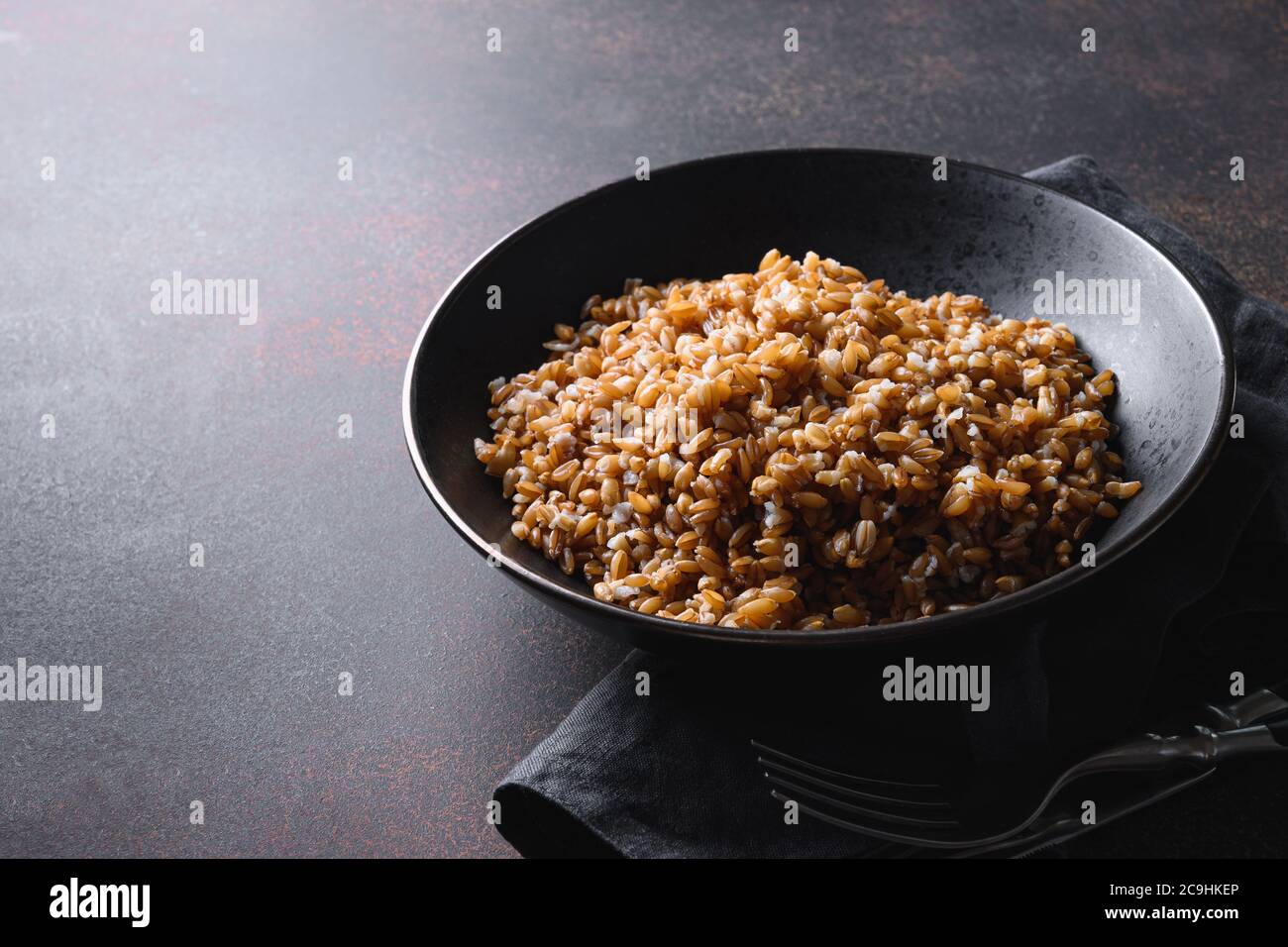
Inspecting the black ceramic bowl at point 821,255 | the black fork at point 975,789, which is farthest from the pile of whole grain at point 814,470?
the black fork at point 975,789

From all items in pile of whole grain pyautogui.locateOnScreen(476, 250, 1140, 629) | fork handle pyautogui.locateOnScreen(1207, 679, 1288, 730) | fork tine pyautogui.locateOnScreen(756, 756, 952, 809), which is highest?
pile of whole grain pyautogui.locateOnScreen(476, 250, 1140, 629)

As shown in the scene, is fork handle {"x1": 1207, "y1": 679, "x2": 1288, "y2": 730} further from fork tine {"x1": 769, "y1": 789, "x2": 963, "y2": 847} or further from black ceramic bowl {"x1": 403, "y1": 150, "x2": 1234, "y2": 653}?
fork tine {"x1": 769, "y1": 789, "x2": 963, "y2": 847}

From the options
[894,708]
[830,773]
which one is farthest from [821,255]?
[830,773]

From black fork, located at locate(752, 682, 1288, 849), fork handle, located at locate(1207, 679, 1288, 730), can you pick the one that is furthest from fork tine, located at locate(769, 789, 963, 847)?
fork handle, located at locate(1207, 679, 1288, 730)

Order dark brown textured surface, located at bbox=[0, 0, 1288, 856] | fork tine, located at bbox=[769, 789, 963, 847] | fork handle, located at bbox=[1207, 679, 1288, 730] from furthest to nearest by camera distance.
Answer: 1. dark brown textured surface, located at bbox=[0, 0, 1288, 856]
2. fork handle, located at bbox=[1207, 679, 1288, 730]
3. fork tine, located at bbox=[769, 789, 963, 847]

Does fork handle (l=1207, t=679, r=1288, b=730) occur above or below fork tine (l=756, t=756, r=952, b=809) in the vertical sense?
above
